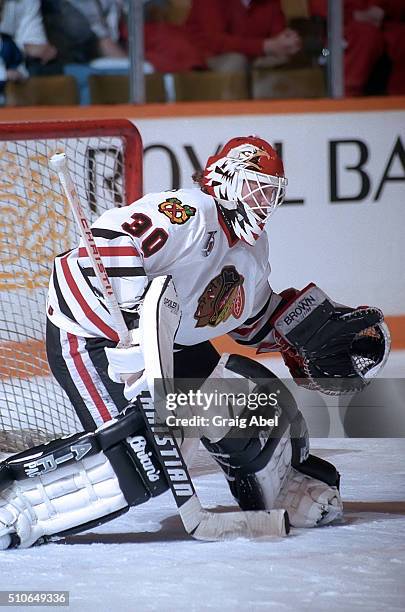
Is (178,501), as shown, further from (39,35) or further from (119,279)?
(39,35)

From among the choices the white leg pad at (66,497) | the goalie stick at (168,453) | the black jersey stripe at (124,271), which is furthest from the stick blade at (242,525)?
the black jersey stripe at (124,271)

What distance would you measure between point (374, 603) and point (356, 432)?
130 centimetres

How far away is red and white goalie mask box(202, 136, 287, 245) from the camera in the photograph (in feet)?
7.47

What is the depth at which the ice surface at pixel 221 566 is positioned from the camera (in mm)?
1747

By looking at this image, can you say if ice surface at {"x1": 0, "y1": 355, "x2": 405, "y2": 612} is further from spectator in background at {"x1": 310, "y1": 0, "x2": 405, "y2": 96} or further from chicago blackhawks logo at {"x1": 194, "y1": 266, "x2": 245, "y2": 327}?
spectator in background at {"x1": 310, "y1": 0, "x2": 405, "y2": 96}

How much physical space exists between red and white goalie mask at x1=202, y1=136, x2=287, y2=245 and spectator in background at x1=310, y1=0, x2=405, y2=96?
6.35 feet

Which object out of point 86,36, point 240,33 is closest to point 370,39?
point 240,33

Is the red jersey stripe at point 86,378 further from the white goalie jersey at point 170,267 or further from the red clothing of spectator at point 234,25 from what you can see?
the red clothing of spectator at point 234,25

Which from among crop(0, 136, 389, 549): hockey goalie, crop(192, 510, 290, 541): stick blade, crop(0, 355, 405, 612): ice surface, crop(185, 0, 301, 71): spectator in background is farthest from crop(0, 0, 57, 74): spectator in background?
crop(192, 510, 290, 541): stick blade

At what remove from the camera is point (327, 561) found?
1.96 metres

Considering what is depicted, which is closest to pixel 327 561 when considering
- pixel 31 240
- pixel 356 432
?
pixel 356 432

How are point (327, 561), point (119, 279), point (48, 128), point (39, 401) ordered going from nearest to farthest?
point (327, 561) → point (119, 279) → point (48, 128) → point (39, 401)

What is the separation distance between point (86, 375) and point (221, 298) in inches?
11.1

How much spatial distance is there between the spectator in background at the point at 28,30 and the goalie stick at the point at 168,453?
2.04 m
